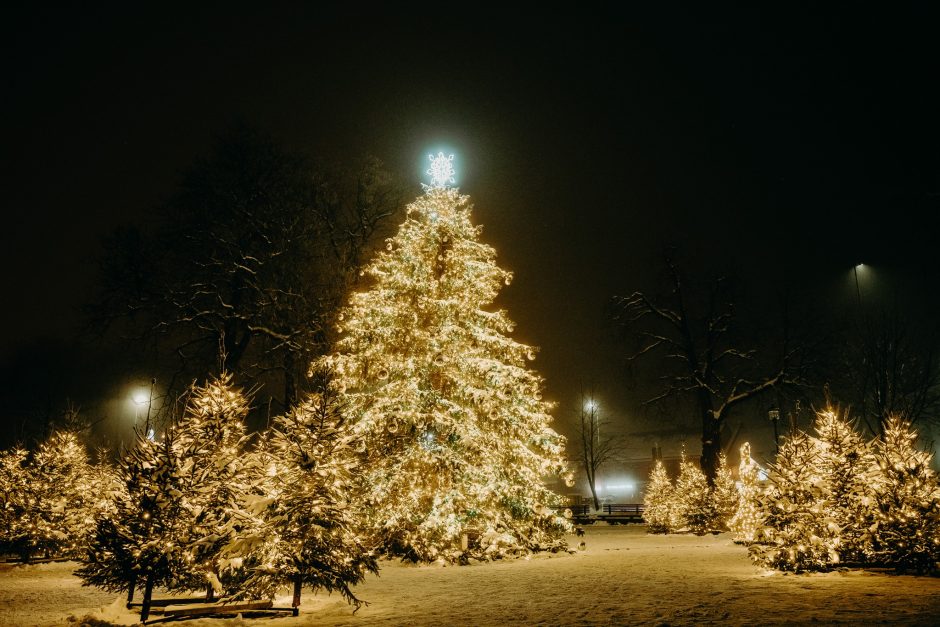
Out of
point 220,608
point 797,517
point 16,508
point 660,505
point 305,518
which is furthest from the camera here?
point 660,505

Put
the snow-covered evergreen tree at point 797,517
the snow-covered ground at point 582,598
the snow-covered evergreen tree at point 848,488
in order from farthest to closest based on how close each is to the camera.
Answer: the snow-covered evergreen tree at point 848,488
the snow-covered evergreen tree at point 797,517
the snow-covered ground at point 582,598

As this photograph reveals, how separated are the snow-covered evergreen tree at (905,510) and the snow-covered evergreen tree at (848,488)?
0.18m

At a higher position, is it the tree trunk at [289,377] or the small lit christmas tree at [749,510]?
the tree trunk at [289,377]

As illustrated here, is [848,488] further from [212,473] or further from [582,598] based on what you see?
[212,473]

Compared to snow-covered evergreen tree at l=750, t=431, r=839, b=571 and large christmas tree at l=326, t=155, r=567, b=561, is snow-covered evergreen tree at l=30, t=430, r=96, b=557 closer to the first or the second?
large christmas tree at l=326, t=155, r=567, b=561

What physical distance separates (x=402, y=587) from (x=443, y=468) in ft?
13.6

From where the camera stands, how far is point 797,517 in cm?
1218

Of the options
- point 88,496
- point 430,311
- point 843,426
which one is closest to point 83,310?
point 88,496

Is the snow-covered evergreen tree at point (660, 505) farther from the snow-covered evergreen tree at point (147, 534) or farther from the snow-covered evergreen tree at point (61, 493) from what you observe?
the snow-covered evergreen tree at point (147, 534)

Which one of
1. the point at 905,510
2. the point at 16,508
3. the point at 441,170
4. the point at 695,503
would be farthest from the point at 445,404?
the point at 695,503

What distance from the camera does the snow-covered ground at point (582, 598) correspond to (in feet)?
25.8

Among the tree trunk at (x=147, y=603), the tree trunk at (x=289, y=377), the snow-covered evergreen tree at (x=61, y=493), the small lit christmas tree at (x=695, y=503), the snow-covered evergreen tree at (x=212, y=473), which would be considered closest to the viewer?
the tree trunk at (x=147, y=603)

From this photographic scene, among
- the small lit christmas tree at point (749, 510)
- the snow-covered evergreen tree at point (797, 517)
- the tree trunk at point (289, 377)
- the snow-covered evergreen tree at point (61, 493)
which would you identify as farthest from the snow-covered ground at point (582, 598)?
the tree trunk at point (289, 377)

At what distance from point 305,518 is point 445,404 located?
23.7 feet
